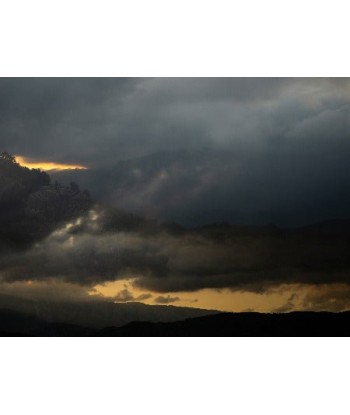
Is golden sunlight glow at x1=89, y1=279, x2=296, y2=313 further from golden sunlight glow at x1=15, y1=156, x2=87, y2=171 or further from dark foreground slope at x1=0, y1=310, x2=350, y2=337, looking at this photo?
golden sunlight glow at x1=15, y1=156, x2=87, y2=171

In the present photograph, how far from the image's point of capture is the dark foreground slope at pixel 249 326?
7973 mm

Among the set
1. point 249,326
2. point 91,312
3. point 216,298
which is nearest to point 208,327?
point 216,298

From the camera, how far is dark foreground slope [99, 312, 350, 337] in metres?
7.97

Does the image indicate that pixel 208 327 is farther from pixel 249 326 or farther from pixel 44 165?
pixel 44 165

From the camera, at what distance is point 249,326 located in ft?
26.2

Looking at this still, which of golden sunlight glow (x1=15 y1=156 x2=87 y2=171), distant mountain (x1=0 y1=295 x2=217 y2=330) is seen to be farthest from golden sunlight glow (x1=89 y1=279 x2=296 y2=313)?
golden sunlight glow (x1=15 y1=156 x2=87 y2=171)

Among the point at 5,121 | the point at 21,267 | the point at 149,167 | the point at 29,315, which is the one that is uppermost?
the point at 5,121

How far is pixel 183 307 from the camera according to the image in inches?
317

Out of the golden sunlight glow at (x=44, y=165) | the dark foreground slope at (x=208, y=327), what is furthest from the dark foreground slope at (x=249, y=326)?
the golden sunlight glow at (x=44, y=165)

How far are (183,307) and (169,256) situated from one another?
1.92 ft

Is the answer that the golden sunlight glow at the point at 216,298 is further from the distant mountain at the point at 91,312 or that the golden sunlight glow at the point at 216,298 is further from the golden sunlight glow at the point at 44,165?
the golden sunlight glow at the point at 44,165

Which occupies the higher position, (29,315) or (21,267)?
(21,267)

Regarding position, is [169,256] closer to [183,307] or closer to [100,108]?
[183,307]
